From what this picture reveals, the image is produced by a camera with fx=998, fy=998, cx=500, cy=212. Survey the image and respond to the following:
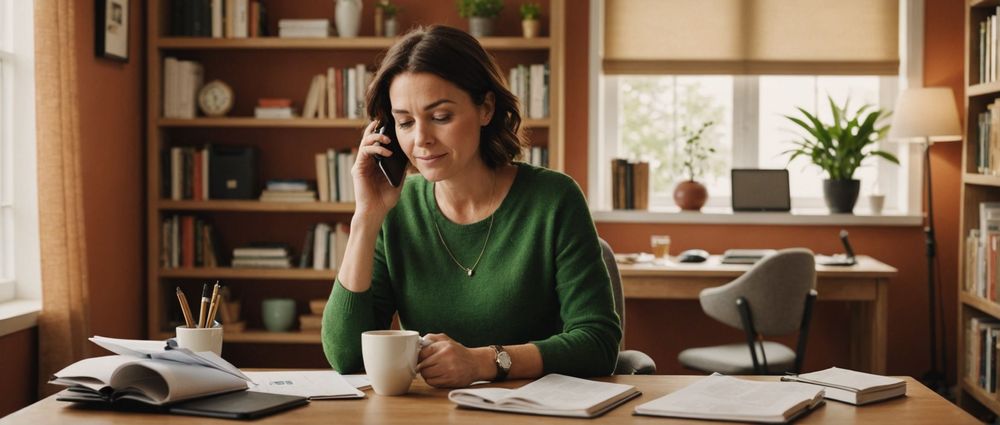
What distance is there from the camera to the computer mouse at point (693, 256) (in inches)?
162

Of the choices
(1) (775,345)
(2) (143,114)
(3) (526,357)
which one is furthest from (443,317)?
(2) (143,114)

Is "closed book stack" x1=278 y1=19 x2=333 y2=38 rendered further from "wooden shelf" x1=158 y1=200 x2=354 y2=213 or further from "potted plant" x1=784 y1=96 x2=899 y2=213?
"potted plant" x1=784 y1=96 x2=899 y2=213

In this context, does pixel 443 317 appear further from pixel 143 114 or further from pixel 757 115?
pixel 757 115

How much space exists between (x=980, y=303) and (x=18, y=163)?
3.47 meters

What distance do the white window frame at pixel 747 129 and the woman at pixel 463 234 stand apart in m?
2.55

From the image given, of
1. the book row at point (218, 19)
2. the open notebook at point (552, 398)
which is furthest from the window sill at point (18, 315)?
the open notebook at point (552, 398)

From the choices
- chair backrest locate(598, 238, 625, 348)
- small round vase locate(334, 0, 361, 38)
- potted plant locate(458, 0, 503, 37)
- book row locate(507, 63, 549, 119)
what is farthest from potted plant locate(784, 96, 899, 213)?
chair backrest locate(598, 238, 625, 348)

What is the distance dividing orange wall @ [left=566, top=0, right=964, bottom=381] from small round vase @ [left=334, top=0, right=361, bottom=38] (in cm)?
97

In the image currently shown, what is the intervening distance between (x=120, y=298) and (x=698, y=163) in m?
2.62

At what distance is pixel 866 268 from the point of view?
3908 mm

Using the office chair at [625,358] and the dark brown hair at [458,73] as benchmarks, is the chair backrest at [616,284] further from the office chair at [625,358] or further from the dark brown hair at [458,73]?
the dark brown hair at [458,73]

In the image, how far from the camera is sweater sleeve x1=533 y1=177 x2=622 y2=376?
1.68 m

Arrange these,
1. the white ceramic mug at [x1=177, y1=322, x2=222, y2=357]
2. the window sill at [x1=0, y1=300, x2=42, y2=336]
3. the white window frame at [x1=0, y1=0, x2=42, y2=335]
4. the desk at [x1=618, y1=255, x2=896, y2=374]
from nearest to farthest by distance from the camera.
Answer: the white ceramic mug at [x1=177, y1=322, x2=222, y2=357], the window sill at [x1=0, y1=300, x2=42, y2=336], the white window frame at [x1=0, y1=0, x2=42, y2=335], the desk at [x1=618, y1=255, x2=896, y2=374]

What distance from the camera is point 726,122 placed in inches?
185
